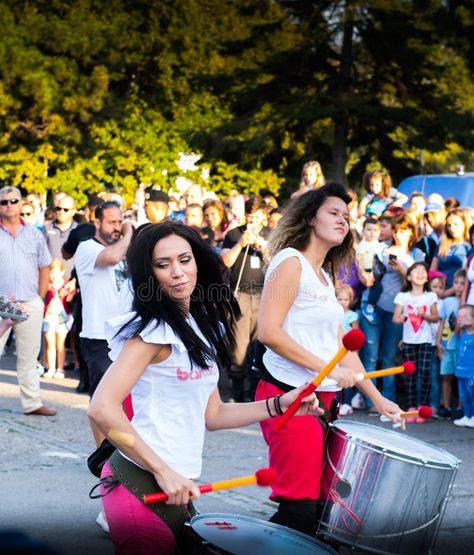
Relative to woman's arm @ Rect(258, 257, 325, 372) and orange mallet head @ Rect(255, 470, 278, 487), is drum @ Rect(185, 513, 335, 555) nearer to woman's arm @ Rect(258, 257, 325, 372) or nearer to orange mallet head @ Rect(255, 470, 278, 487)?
orange mallet head @ Rect(255, 470, 278, 487)

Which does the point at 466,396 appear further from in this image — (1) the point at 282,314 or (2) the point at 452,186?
(2) the point at 452,186

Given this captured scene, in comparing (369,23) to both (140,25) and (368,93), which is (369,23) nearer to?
(368,93)

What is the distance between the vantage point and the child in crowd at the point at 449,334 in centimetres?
903

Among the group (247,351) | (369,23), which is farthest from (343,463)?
(369,23)

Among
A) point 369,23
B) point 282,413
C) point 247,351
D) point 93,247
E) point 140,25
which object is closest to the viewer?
point 282,413

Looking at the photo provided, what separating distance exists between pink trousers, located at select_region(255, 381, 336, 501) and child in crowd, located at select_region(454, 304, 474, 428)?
186 inches

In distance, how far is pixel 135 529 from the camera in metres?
3.08

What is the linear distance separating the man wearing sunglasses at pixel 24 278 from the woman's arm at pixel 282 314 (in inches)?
189

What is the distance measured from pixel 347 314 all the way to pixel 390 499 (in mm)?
6053

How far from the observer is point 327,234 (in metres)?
4.59

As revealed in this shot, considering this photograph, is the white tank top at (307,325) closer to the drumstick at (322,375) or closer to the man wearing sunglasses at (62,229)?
the drumstick at (322,375)

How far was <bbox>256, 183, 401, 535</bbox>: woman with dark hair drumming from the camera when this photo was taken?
13.7 ft

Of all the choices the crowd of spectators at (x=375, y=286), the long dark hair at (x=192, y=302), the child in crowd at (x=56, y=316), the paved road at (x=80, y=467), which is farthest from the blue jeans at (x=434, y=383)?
the long dark hair at (x=192, y=302)

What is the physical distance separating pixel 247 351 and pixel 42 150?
58.7 ft
